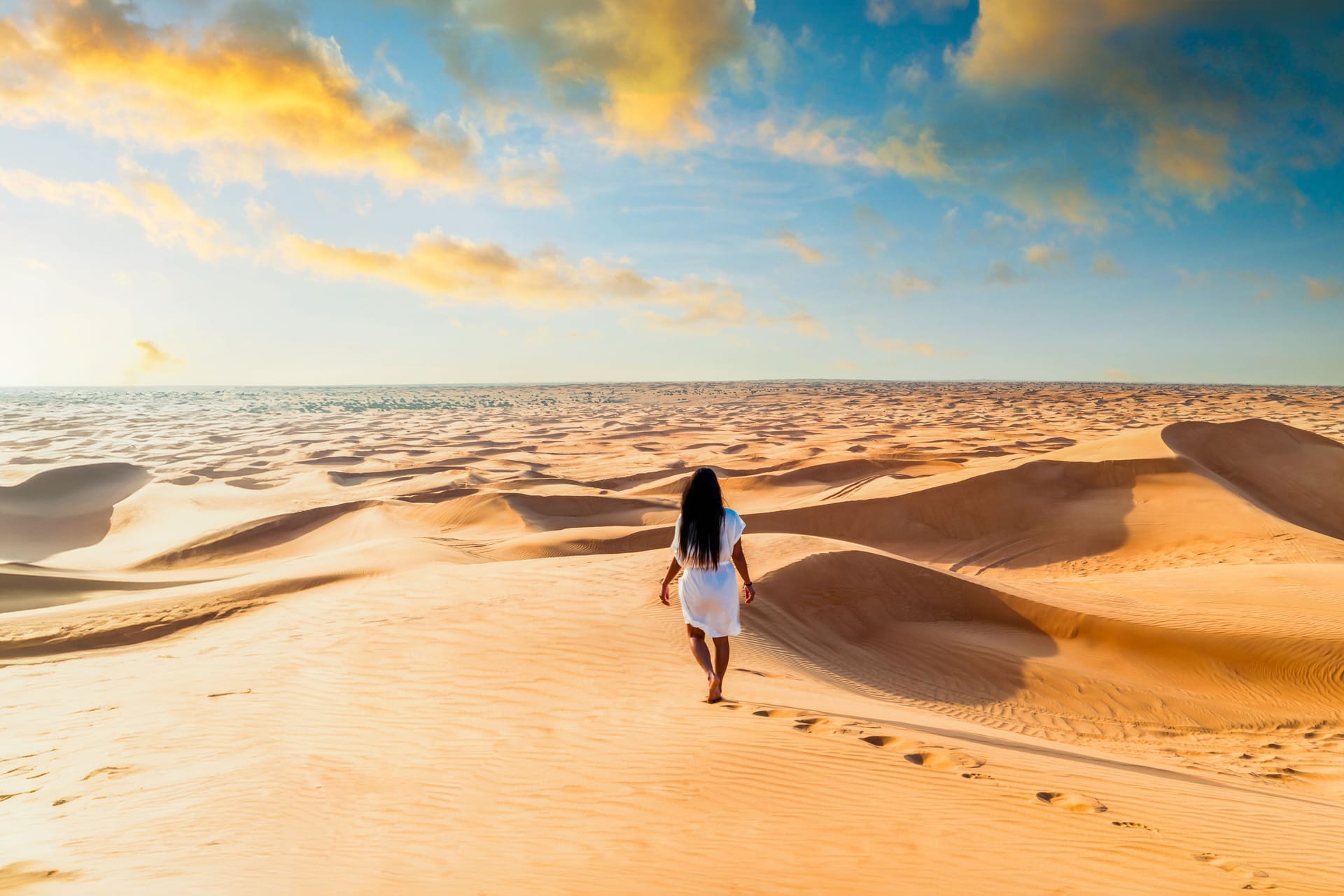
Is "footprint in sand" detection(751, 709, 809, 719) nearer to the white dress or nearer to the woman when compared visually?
the woman

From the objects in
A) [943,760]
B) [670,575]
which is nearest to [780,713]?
[943,760]

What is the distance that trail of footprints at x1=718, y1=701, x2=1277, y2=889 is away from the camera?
9.68 ft

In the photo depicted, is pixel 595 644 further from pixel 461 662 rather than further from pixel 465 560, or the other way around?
pixel 465 560

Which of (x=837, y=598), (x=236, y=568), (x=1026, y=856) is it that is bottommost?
(x=236, y=568)

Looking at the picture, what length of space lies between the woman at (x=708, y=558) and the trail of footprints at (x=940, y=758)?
2.18 feet

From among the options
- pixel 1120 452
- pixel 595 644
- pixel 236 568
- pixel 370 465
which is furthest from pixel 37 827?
pixel 370 465

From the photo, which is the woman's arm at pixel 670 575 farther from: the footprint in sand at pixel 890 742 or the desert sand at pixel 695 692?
the footprint in sand at pixel 890 742

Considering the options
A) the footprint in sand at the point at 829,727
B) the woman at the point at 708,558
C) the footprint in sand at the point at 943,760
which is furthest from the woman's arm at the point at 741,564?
the footprint in sand at the point at 943,760

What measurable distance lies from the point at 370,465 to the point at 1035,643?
2275 cm

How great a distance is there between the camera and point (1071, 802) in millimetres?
3486

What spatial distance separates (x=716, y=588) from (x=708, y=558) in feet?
0.73

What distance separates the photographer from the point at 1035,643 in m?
8.22

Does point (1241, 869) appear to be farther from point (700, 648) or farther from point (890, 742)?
point (700, 648)

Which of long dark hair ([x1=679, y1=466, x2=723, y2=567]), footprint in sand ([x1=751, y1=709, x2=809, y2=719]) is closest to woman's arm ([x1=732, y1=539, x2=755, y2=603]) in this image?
long dark hair ([x1=679, y1=466, x2=723, y2=567])
